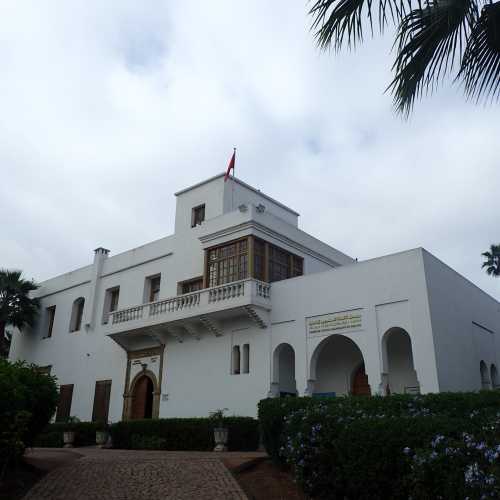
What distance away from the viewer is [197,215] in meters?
23.4

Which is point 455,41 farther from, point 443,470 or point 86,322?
point 86,322

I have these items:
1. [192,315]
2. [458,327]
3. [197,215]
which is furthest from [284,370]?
[197,215]

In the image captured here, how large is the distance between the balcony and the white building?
49 mm

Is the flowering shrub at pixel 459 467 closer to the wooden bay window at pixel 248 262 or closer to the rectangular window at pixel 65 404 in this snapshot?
the wooden bay window at pixel 248 262

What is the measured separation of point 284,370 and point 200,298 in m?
Answer: 3.96

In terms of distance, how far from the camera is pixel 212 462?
37.7ft

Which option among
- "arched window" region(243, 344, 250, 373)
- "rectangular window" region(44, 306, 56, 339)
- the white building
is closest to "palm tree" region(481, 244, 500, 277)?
the white building

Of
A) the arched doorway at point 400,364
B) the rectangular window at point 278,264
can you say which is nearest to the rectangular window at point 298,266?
the rectangular window at point 278,264

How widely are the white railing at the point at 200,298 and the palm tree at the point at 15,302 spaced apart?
9302 mm

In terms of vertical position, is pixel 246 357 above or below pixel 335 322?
below

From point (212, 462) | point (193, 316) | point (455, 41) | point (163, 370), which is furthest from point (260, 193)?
point (455, 41)

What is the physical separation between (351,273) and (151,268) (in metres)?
10.3

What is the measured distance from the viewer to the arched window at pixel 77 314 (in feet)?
89.1

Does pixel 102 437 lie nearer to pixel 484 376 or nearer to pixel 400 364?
pixel 400 364
